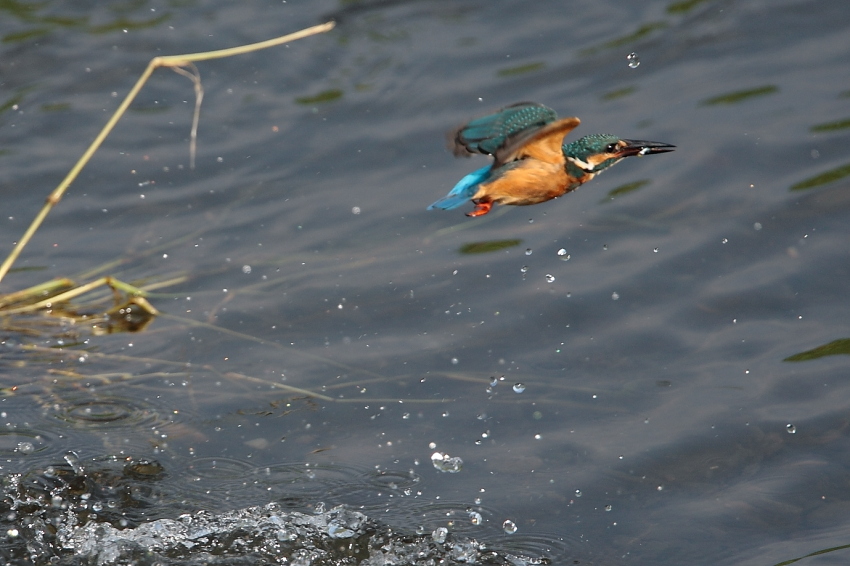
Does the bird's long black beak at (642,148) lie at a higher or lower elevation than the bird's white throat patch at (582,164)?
higher

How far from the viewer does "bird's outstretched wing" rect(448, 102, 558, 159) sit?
10.8 feet

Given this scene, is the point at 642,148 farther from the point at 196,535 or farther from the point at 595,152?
the point at 196,535

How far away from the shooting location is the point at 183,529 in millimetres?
3514

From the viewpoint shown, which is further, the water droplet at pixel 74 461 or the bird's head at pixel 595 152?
the water droplet at pixel 74 461

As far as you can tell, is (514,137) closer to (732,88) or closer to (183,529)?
(183,529)

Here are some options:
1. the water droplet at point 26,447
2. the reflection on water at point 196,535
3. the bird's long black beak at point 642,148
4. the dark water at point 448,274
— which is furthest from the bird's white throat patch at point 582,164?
the water droplet at point 26,447

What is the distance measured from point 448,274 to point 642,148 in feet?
4.99

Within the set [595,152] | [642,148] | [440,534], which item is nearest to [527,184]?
[595,152]

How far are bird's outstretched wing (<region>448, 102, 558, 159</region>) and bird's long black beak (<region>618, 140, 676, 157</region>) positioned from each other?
292 millimetres

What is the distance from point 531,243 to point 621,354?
33.7 inches

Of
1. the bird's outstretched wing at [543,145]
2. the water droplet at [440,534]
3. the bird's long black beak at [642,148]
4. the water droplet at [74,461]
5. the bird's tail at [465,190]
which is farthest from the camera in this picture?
the water droplet at [74,461]

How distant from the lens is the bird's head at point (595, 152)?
3391mm

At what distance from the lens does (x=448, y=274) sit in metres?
4.74

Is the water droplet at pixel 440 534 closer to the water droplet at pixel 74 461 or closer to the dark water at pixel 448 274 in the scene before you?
the dark water at pixel 448 274
